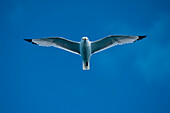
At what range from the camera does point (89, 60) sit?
29953 mm

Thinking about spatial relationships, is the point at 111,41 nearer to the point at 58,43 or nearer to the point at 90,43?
the point at 90,43

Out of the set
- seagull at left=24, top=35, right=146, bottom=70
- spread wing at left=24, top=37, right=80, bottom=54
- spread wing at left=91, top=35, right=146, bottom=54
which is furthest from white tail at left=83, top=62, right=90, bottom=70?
spread wing at left=24, top=37, right=80, bottom=54

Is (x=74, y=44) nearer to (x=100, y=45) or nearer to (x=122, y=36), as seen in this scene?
(x=100, y=45)

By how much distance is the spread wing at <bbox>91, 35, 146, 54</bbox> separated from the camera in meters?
29.8

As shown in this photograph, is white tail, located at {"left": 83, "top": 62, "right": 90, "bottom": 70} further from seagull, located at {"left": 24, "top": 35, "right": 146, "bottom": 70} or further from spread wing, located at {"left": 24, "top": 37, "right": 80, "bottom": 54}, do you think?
spread wing, located at {"left": 24, "top": 37, "right": 80, "bottom": 54}

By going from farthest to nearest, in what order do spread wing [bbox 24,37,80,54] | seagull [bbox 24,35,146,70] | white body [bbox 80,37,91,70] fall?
spread wing [bbox 24,37,80,54] < seagull [bbox 24,35,146,70] < white body [bbox 80,37,91,70]

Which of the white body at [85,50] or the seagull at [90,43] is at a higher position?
the seagull at [90,43]

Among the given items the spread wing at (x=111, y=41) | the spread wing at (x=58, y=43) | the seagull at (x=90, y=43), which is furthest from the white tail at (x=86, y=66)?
the spread wing at (x=58, y=43)

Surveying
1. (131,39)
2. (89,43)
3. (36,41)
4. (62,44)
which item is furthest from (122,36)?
(36,41)

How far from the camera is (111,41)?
30.1 m

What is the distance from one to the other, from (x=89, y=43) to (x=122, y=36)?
2939 millimetres

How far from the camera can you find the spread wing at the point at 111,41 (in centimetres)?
2980

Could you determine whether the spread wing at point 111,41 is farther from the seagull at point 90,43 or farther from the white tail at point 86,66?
the white tail at point 86,66

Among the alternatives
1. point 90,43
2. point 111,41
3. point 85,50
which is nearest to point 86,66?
point 85,50
